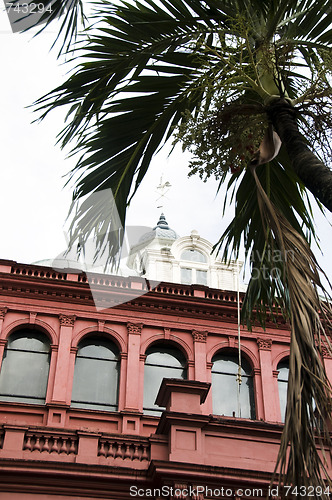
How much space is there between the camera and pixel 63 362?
18.6 meters

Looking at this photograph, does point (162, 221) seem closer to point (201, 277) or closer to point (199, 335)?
point (201, 277)

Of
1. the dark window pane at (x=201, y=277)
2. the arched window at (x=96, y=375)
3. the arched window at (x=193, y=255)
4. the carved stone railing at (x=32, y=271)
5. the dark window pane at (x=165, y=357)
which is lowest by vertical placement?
the arched window at (x=96, y=375)

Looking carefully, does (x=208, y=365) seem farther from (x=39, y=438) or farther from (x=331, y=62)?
(x=331, y=62)

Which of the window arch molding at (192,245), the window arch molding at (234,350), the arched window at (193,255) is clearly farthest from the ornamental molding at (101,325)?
the arched window at (193,255)

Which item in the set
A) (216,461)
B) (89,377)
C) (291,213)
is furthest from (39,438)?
(291,213)

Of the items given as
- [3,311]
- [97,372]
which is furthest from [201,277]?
[3,311]

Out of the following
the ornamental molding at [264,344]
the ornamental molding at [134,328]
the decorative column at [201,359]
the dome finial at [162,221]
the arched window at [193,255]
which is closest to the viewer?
the decorative column at [201,359]

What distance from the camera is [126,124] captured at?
7.92 m

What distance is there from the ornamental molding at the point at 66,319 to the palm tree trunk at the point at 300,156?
13.8 metres

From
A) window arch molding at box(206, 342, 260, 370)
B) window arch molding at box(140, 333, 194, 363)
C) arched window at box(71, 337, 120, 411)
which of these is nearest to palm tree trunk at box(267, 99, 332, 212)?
arched window at box(71, 337, 120, 411)

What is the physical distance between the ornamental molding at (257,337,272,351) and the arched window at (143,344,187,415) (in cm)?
229

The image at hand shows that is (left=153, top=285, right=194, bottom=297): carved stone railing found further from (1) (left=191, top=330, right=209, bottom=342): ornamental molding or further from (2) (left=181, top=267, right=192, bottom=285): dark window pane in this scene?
(2) (left=181, top=267, right=192, bottom=285): dark window pane

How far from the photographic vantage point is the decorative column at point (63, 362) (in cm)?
1794

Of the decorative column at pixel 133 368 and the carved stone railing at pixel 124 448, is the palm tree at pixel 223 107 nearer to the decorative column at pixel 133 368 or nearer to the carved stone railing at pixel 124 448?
the carved stone railing at pixel 124 448
